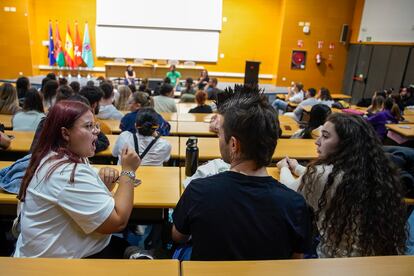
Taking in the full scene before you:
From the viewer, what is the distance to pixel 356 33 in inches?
440

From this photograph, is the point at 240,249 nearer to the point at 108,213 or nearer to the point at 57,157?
the point at 108,213

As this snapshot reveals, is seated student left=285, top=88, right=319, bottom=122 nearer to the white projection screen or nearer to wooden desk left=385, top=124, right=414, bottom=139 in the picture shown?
wooden desk left=385, top=124, right=414, bottom=139

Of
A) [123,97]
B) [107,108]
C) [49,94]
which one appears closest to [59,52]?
[123,97]

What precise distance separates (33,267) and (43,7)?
1256 cm

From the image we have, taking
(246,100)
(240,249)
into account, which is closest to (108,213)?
(240,249)

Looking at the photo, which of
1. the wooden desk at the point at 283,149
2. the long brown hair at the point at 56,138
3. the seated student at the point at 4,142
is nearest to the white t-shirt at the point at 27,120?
the seated student at the point at 4,142

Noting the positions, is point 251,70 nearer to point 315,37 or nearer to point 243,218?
point 315,37

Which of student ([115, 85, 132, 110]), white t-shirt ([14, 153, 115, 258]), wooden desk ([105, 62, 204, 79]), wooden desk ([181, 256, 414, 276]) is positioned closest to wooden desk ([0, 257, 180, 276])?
wooden desk ([181, 256, 414, 276])

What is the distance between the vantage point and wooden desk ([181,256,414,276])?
3.34ft

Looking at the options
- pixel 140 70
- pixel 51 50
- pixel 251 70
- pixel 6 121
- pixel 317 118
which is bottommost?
pixel 6 121

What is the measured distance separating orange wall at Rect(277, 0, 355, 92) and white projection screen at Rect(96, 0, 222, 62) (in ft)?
8.47

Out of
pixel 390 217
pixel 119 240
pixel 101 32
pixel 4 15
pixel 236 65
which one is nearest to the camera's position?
pixel 390 217

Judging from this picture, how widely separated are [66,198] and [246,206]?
0.71 metres

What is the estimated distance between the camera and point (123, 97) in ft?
17.5
